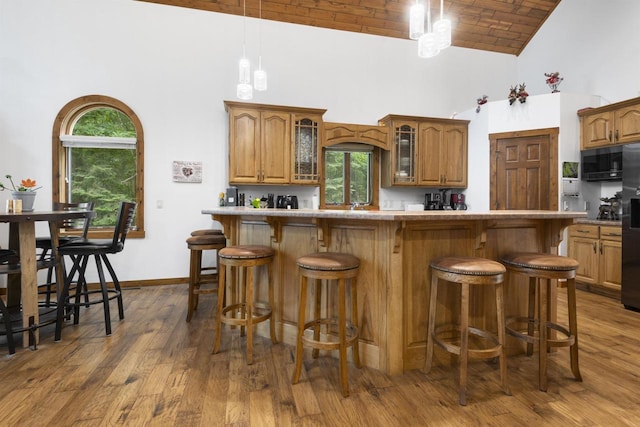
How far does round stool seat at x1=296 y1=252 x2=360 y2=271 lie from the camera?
194 cm

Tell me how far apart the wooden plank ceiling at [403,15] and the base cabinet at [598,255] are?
3.41 metres

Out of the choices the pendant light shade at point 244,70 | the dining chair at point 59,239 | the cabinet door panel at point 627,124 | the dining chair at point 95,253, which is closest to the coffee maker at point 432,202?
the cabinet door panel at point 627,124

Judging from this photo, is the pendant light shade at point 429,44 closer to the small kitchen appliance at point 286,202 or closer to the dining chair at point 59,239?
the small kitchen appliance at point 286,202

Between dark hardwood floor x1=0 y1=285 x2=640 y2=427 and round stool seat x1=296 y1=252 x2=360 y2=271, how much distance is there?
709 mm

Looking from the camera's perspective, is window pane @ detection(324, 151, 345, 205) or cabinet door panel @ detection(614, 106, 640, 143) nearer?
cabinet door panel @ detection(614, 106, 640, 143)

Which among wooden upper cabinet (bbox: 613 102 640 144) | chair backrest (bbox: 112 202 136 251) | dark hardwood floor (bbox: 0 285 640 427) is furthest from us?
wooden upper cabinet (bbox: 613 102 640 144)

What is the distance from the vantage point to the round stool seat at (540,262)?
193 centimetres

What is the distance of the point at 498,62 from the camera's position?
5836 mm

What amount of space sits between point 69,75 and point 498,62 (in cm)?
649

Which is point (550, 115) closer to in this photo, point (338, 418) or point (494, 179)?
point (494, 179)

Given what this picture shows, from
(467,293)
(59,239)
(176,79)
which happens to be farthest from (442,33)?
(59,239)

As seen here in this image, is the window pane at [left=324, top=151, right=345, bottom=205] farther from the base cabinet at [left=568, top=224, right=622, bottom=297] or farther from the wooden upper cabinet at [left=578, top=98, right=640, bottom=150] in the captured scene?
the wooden upper cabinet at [left=578, top=98, right=640, bottom=150]

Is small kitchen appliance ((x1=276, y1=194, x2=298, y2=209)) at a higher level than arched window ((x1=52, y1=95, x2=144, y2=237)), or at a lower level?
lower

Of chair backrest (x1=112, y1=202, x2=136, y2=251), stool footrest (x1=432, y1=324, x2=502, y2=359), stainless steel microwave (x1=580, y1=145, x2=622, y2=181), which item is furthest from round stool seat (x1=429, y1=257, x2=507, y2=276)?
stainless steel microwave (x1=580, y1=145, x2=622, y2=181)
